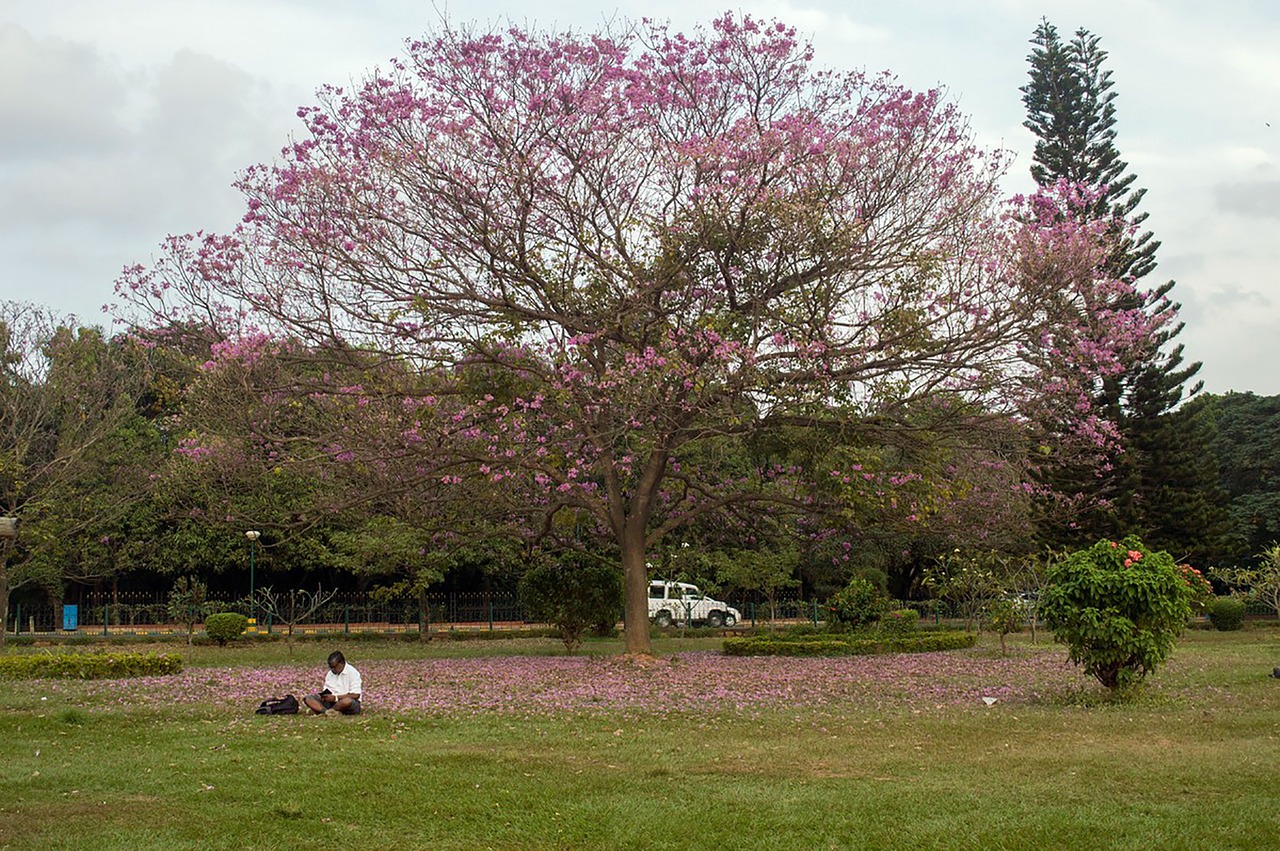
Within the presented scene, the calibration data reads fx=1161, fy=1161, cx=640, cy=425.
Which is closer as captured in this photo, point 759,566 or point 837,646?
point 837,646

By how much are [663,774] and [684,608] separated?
2265 centimetres

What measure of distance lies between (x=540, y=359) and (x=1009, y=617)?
26.3 ft

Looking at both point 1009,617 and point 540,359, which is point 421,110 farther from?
point 1009,617

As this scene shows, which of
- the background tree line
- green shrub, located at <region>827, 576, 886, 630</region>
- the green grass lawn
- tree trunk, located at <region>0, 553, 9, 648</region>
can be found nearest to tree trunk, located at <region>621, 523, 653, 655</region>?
the background tree line

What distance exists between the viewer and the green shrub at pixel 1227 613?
2495cm

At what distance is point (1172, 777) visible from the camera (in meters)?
6.76

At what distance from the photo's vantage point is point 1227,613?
82.1ft

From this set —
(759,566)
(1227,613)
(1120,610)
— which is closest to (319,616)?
(759,566)

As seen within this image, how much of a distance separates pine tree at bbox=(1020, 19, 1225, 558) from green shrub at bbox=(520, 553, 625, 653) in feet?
36.3

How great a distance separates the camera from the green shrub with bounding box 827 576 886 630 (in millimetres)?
19359

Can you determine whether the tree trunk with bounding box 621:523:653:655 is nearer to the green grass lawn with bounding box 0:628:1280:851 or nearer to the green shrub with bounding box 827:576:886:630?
the green shrub with bounding box 827:576:886:630

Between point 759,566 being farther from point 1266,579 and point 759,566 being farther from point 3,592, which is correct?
point 3,592

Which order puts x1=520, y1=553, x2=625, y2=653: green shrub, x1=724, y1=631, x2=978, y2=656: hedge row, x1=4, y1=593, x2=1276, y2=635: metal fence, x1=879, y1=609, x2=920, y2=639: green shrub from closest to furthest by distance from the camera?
x1=724, y1=631, x2=978, y2=656: hedge row → x1=520, y1=553, x2=625, y2=653: green shrub → x1=879, y1=609, x2=920, y2=639: green shrub → x1=4, y1=593, x2=1276, y2=635: metal fence

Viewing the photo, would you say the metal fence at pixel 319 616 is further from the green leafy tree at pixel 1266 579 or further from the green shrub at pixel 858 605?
the green leafy tree at pixel 1266 579
